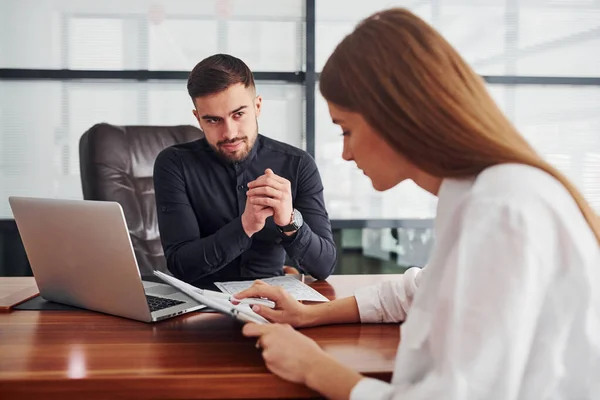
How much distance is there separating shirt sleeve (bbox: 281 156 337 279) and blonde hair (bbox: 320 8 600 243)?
0.95m

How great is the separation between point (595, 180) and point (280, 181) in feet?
9.76

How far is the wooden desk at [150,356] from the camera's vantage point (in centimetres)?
94

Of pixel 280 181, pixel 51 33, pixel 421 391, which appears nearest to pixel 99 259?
pixel 280 181

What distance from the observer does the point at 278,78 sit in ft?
11.8

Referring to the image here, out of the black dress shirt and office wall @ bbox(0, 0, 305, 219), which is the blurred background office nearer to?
office wall @ bbox(0, 0, 305, 219)

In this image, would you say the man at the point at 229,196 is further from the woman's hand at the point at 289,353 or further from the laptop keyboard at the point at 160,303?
the woman's hand at the point at 289,353

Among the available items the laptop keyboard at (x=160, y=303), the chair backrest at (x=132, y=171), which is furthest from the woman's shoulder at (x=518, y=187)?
the chair backrest at (x=132, y=171)

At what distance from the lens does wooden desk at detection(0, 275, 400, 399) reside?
938 millimetres

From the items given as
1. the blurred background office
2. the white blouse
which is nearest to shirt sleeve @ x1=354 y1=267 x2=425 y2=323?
the white blouse

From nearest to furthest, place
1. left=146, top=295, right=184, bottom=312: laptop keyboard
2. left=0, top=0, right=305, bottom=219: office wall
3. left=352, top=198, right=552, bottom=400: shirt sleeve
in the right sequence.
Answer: left=352, top=198, right=552, bottom=400: shirt sleeve, left=146, top=295, right=184, bottom=312: laptop keyboard, left=0, top=0, right=305, bottom=219: office wall

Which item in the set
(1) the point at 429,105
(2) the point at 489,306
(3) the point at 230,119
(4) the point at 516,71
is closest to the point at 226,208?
(3) the point at 230,119

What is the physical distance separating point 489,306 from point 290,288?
905mm

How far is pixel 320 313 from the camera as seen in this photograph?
126 cm

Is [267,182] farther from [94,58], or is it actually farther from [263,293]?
[94,58]
